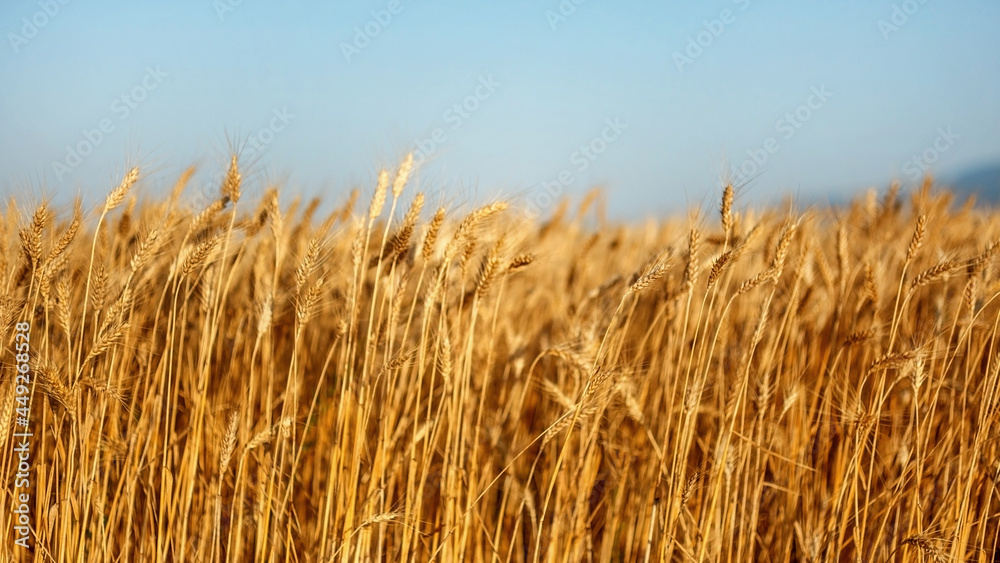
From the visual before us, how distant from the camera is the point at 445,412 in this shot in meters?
2.17

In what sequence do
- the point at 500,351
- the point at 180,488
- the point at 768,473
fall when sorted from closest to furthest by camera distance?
the point at 180,488, the point at 768,473, the point at 500,351

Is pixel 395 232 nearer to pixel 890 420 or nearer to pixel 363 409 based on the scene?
pixel 363 409

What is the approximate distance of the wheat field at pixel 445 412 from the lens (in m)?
1.65

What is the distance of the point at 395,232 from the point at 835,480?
163 cm

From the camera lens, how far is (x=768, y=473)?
2.31m

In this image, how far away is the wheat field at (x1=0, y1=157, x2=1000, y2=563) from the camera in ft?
5.40

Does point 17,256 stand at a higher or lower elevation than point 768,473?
higher

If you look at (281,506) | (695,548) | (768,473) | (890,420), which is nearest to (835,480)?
(768,473)

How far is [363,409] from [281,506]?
0.37 m

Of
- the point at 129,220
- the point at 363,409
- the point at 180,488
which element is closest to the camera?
the point at 363,409

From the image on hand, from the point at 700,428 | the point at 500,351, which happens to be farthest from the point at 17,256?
the point at 700,428

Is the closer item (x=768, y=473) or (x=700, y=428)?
(x=768, y=473)

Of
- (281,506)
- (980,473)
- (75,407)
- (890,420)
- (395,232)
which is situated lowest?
(281,506)

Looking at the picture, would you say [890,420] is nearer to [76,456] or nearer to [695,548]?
[695,548]
